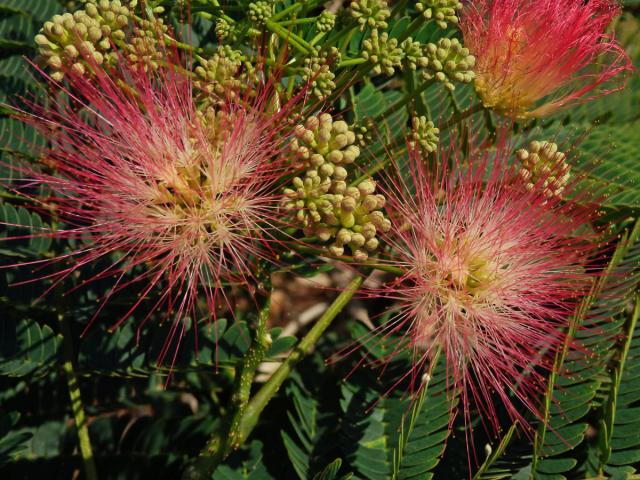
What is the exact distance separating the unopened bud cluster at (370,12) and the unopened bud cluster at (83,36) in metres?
0.66

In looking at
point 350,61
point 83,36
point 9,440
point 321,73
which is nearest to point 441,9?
point 350,61

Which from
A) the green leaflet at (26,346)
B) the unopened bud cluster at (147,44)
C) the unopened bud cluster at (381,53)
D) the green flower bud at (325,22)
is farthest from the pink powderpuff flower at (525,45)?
the green leaflet at (26,346)

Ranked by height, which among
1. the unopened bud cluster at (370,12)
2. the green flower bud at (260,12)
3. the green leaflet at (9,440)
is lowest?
the green leaflet at (9,440)

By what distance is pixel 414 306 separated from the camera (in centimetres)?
203

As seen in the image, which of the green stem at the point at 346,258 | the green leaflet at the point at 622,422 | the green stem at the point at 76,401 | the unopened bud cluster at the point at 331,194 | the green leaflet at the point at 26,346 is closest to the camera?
the unopened bud cluster at the point at 331,194

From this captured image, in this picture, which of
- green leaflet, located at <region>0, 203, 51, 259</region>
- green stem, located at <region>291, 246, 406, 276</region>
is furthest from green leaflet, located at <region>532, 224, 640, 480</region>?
green leaflet, located at <region>0, 203, 51, 259</region>

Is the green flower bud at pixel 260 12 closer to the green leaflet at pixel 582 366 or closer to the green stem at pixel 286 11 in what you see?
the green stem at pixel 286 11

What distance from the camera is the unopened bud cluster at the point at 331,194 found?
5.54ft

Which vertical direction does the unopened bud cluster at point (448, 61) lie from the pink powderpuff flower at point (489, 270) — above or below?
above

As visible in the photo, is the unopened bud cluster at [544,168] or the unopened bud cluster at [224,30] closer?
the unopened bud cluster at [224,30]

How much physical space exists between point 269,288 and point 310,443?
0.61 metres

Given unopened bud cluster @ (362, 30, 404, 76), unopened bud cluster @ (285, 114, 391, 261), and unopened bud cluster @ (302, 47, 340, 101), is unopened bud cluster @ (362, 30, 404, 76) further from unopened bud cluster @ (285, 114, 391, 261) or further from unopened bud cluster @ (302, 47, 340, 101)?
unopened bud cluster @ (285, 114, 391, 261)

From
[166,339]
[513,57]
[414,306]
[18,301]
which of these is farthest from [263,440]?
[513,57]

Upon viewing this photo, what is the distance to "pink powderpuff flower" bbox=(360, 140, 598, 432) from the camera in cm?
200
